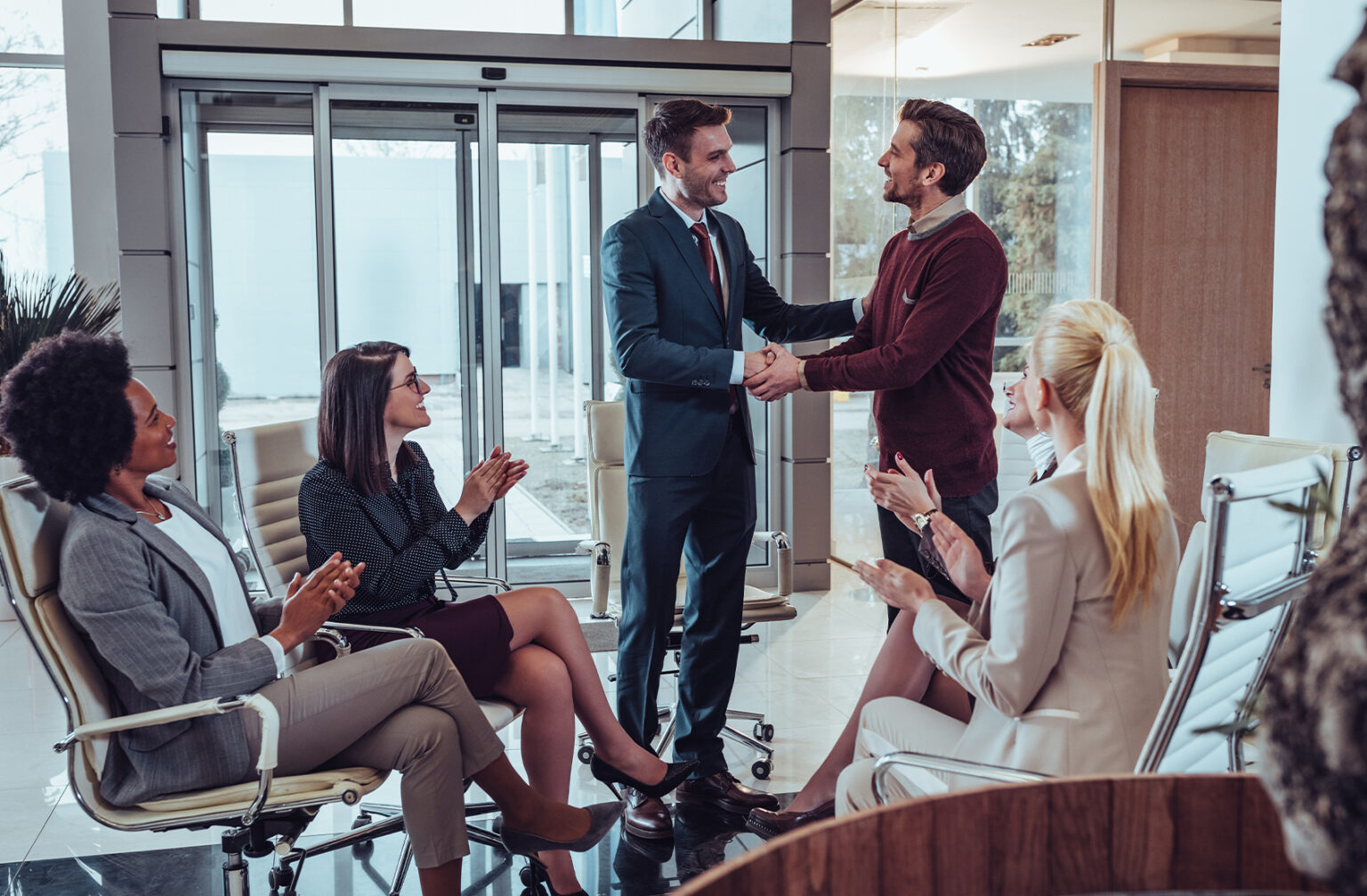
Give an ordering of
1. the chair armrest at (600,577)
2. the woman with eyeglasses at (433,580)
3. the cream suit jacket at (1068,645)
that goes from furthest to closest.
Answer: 1. the chair armrest at (600,577)
2. the woman with eyeglasses at (433,580)
3. the cream suit jacket at (1068,645)

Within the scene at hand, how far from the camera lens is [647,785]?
8.76 feet

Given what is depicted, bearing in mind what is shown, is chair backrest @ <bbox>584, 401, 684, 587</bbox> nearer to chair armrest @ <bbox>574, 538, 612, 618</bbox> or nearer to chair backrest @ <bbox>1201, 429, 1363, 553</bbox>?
chair armrest @ <bbox>574, 538, 612, 618</bbox>

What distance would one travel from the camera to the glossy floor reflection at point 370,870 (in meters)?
2.54

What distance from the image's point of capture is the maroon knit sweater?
274 centimetres

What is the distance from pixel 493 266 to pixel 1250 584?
13.8ft

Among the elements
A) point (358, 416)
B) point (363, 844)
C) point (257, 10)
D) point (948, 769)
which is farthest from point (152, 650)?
point (257, 10)

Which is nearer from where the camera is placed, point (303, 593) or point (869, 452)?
point (303, 593)

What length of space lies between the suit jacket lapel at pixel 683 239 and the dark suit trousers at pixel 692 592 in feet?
1.21

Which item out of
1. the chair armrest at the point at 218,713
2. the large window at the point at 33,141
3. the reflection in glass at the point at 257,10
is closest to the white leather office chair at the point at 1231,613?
the chair armrest at the point at 218,713

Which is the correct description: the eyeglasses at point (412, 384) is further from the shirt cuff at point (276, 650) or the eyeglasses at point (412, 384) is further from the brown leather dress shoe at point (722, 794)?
the brown leather dress shoe at point (722, 794)

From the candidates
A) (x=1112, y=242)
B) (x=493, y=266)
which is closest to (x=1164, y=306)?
(x=1112, y=242)

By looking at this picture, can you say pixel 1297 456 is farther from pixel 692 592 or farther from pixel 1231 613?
pixel 692 592

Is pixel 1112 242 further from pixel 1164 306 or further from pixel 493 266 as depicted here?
pixel 493 266

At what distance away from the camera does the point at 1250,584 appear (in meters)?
1.48
